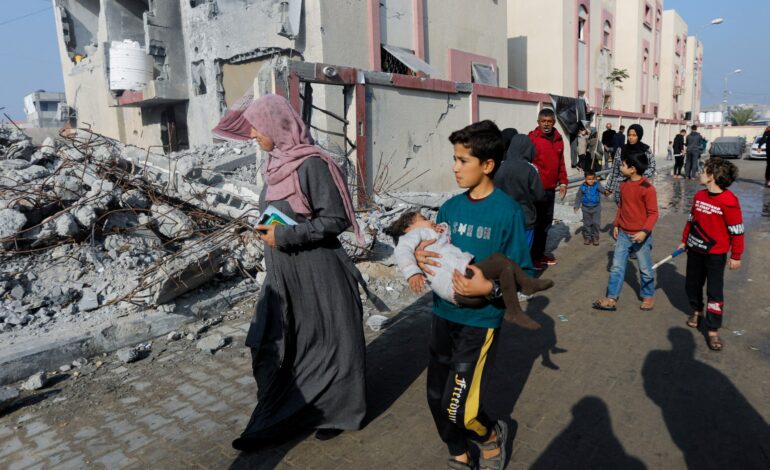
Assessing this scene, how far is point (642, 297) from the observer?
4863 millimetres

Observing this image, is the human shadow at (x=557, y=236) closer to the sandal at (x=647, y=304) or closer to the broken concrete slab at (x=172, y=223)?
the sandal at (x=647, y=304)

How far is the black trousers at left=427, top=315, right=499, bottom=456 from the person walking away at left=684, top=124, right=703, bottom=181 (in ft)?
50.8

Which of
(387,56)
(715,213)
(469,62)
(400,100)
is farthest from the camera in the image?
(469,62)

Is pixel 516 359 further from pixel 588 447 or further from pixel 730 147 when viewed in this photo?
pixel 730 147

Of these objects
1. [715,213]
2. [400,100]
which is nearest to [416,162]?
[400,100]

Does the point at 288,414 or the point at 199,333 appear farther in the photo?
the point at 199,333

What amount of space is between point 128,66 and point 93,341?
41.9ft

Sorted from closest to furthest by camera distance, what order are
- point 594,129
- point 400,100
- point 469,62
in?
point 400,100 < point 469,62 < point 594,129

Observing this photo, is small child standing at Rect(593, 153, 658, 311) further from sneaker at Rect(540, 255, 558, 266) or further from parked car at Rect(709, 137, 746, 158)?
parked car at Rect(709, 137, 746, 158)

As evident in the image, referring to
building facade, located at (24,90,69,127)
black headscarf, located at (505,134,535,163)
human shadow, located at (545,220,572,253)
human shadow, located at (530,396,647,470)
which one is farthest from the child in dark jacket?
building facade, located at (24,90,69,127)

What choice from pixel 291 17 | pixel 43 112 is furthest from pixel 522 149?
pixel 43 112

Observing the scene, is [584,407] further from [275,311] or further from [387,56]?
[387,56]

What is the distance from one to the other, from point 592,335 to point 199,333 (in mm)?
3337

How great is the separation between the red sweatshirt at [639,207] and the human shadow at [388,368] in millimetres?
2004
